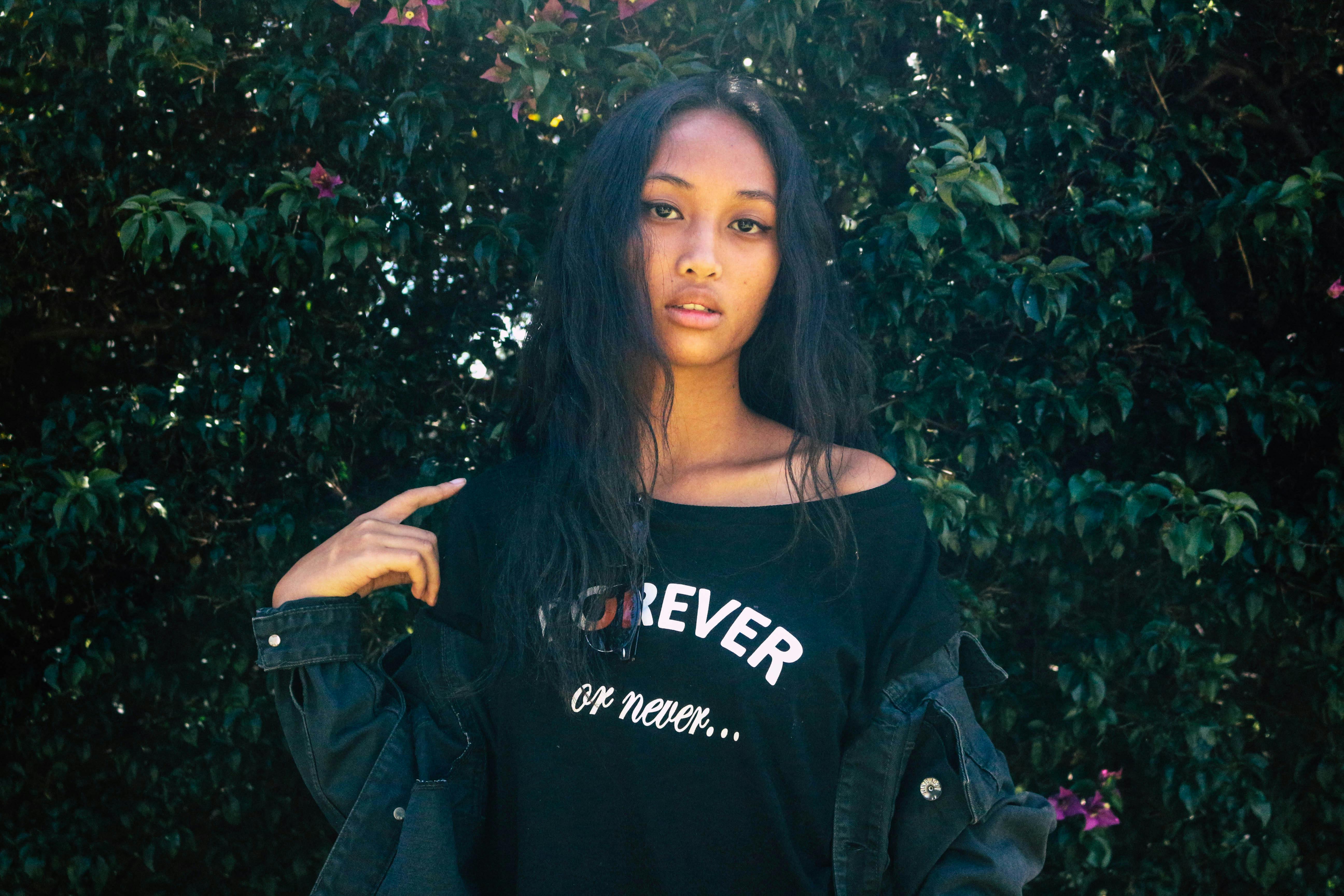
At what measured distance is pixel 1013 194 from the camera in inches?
89.8

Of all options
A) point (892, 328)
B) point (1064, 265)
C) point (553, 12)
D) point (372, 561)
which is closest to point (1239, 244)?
point (1064, 265)

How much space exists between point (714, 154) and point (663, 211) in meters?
0.13

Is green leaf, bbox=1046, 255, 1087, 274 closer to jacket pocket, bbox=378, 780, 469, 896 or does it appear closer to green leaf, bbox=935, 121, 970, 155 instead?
green leaf, bbox=935, 121, 970, 155

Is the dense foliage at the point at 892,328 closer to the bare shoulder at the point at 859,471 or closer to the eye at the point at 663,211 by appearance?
the bare shoulder at the point at 859,471

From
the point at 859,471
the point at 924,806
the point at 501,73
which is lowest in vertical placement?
the point at 924,806

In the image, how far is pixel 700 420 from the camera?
1891 mm

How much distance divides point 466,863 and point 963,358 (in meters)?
1.51

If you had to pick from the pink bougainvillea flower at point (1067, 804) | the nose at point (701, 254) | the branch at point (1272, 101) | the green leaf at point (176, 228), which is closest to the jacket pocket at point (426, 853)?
the nose at point (701, 254)

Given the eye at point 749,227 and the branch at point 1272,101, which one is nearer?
the eye at point 749,227

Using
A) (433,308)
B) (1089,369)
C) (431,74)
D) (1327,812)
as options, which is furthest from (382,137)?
(1327,812)

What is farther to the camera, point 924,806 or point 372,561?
point 372,561

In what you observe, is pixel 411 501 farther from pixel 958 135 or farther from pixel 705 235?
pixel 958 135

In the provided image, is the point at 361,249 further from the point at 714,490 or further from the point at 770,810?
the point at 770,810

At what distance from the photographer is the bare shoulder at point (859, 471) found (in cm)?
176
